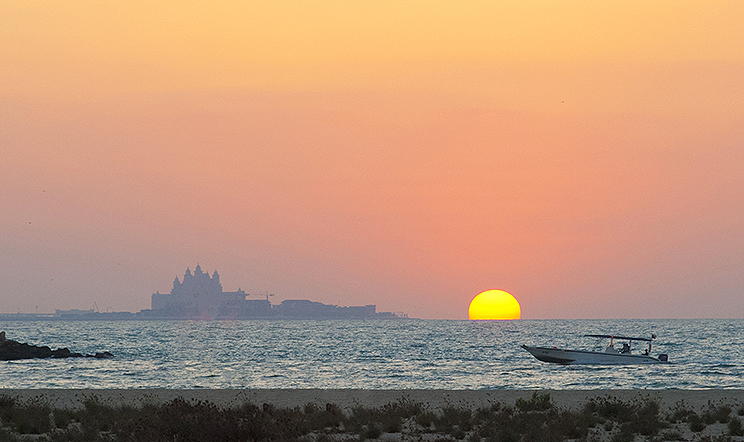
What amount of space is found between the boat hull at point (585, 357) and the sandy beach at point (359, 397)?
2825cm

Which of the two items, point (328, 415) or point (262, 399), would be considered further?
point (262, 399)

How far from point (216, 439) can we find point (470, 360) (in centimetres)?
6793

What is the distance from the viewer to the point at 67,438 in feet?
72.8

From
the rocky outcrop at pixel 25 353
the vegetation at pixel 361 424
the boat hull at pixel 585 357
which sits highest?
the boat hull at pixel 585 357

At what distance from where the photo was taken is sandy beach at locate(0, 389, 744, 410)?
35219 mm

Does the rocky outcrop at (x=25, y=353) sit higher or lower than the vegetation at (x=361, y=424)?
lower

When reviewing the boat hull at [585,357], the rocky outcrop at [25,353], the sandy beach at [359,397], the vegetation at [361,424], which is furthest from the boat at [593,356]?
the rocky outcrop at [25,353]

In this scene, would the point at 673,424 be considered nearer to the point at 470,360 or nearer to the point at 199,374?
the point at 199,374

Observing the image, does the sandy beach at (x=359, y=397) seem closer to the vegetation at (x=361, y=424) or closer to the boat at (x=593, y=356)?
the vegetation at (x=361, y=424)

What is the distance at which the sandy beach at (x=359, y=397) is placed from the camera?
35.2 m

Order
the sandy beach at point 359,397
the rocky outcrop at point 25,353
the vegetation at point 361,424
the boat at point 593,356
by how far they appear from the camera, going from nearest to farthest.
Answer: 1. the vegetation at point 361,424
2. the sandy beach at point 359,397
3. the boat at point 593,356
4. the rocky outcrop at point 25,353

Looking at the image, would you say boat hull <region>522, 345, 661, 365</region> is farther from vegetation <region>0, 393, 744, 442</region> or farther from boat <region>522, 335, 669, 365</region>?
vegetation <region>0, 393, 744, 442</region>

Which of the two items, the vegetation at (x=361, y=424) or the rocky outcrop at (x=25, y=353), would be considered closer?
the vegetation at (x=361, y=424)

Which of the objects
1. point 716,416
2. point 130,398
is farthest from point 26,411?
point 716,416
